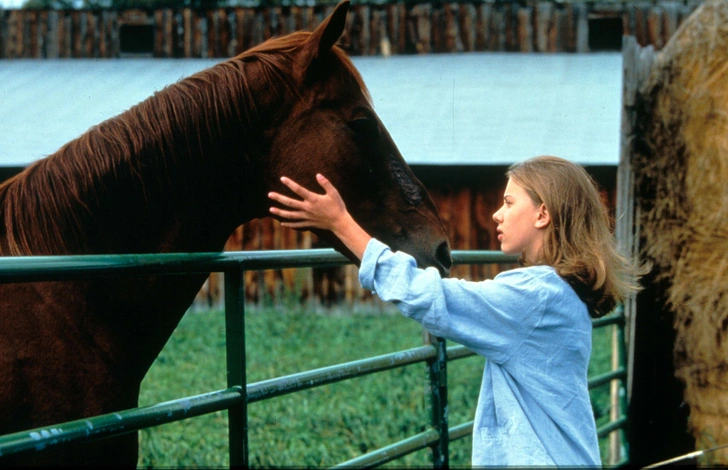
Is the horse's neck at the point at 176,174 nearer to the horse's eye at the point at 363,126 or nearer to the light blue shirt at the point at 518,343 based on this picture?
the horse's eye at the point at 363,126

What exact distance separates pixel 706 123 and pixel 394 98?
783 centimetres

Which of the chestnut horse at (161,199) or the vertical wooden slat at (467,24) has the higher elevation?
the vertical wooden slat at (467,24)

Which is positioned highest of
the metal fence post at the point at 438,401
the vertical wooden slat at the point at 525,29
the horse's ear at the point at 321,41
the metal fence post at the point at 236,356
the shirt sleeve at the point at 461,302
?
the vertical wooden slat at the point at 525,29

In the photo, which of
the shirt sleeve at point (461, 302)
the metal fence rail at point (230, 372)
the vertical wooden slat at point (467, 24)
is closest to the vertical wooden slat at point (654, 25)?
the vertical wooden slat at point (467, 24)

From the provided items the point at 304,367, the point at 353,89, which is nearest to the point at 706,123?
the point at 353,89

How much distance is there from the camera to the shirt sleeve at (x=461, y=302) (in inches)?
62.7

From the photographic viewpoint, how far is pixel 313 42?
201cm

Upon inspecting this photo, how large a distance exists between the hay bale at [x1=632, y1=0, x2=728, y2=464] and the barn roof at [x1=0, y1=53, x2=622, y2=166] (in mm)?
5489

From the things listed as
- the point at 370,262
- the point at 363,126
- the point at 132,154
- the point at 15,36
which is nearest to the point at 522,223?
the point at 370,262

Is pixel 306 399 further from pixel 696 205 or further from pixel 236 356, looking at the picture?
pixel 236 356

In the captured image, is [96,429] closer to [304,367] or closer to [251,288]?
[304,367]

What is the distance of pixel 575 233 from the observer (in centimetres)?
179

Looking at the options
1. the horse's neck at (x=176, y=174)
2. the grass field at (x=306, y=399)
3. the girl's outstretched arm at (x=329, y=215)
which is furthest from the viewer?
the grass field at (x=306, y=399)

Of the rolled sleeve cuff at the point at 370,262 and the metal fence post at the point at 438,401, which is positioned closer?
the rolled sleeve cuff at the point at 370,262
